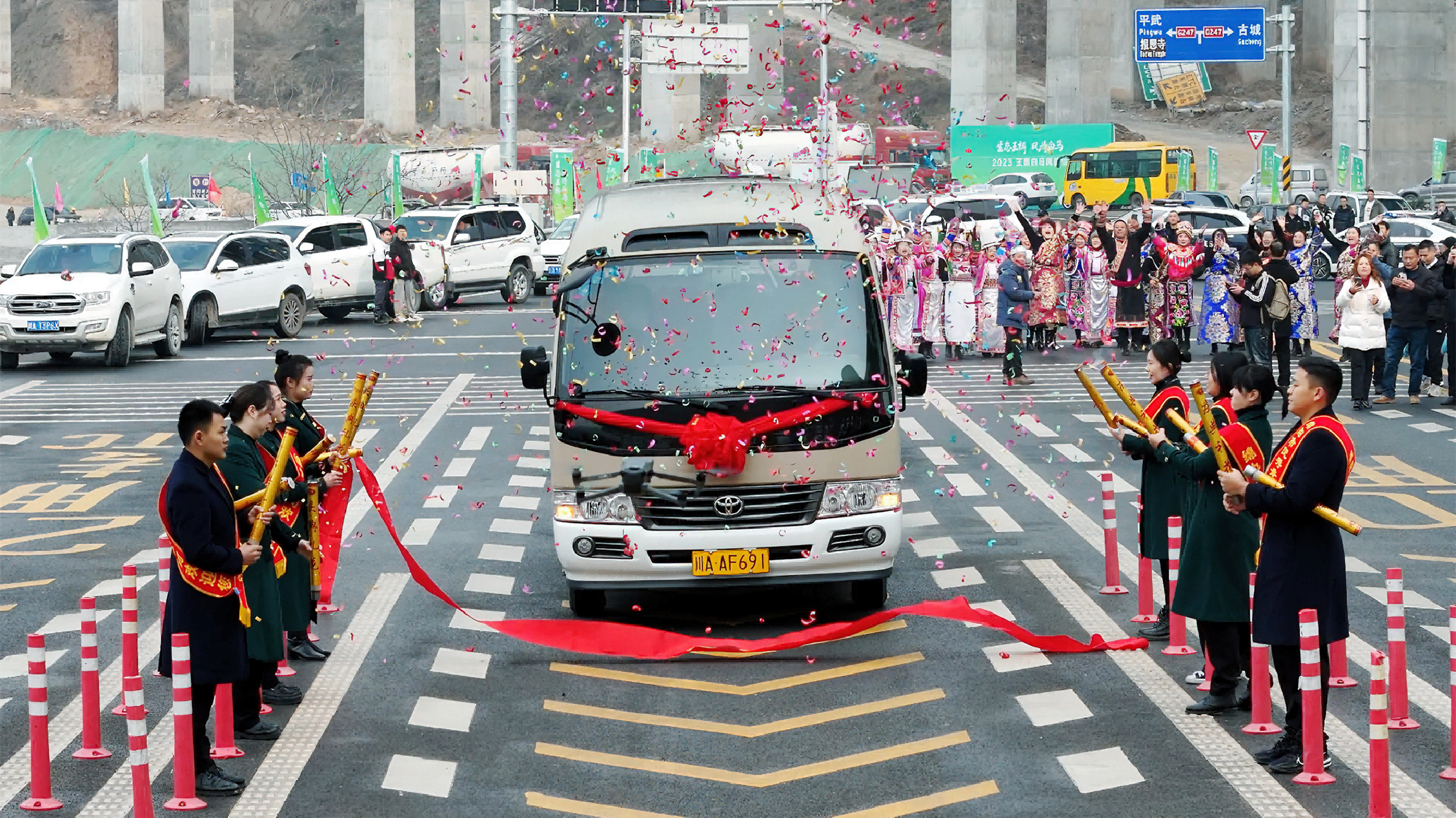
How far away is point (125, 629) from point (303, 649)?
2.16m

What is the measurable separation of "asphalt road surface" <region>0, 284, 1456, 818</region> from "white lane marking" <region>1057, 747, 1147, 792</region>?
14 millimetres

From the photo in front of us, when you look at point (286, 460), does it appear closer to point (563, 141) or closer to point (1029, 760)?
point (1029, 760)

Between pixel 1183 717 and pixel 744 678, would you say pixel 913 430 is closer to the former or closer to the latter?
pixel 744 678

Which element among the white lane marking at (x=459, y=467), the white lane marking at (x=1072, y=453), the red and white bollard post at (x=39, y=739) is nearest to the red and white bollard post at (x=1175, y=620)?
the red and white bollard post at (x=39, y=739)

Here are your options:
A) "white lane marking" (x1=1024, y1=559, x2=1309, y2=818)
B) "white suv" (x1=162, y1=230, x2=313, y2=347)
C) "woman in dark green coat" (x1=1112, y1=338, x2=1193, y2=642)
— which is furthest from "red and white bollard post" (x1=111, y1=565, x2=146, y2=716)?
"white suv" (x1=162, y1=230, x2=313, y2=347)

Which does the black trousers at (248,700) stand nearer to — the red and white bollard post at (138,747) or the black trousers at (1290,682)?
the red and white bollard post at (138,747)

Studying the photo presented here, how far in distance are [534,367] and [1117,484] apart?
698 cm

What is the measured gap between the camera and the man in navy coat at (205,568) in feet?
26.1

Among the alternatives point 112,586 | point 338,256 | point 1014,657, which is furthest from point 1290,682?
point 338,256

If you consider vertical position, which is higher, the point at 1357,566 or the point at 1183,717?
the point at 1357,566

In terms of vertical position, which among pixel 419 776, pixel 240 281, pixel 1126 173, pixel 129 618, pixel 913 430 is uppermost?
pixel 1126 173

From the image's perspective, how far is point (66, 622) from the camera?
1182 cm

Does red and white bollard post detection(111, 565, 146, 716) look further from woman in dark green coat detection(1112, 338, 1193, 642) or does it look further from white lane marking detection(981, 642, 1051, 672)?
woman in dark green coat detection(1112, 338, 1193, 642)

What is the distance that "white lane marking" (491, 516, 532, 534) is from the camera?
14914 millimetres
